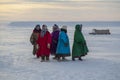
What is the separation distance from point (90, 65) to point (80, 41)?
1.57m

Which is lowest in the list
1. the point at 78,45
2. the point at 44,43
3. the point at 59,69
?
the point at 59,69

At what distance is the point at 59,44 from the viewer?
55.9 ft

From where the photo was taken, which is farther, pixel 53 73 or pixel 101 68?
pixel 101 68

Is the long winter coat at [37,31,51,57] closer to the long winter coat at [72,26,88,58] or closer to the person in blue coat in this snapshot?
the person in blue coat

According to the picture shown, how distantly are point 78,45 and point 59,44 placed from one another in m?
0.75

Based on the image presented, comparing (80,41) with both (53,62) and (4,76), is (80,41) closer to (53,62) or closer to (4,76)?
(53,62)

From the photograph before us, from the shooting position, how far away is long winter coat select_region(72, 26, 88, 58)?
56.4 feet

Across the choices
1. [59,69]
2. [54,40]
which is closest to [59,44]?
[54,40]

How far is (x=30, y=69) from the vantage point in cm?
1481

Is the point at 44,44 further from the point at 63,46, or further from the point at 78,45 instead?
the point at 78,45

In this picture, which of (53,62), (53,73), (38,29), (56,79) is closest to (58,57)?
(53,62)

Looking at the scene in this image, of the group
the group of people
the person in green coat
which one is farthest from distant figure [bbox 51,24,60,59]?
the person in green coat

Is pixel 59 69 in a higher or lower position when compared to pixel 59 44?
lower

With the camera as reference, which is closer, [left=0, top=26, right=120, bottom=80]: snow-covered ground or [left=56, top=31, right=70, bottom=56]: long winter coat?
[left=0, top=26, right=120, bottom=80]: snow-covered ground
